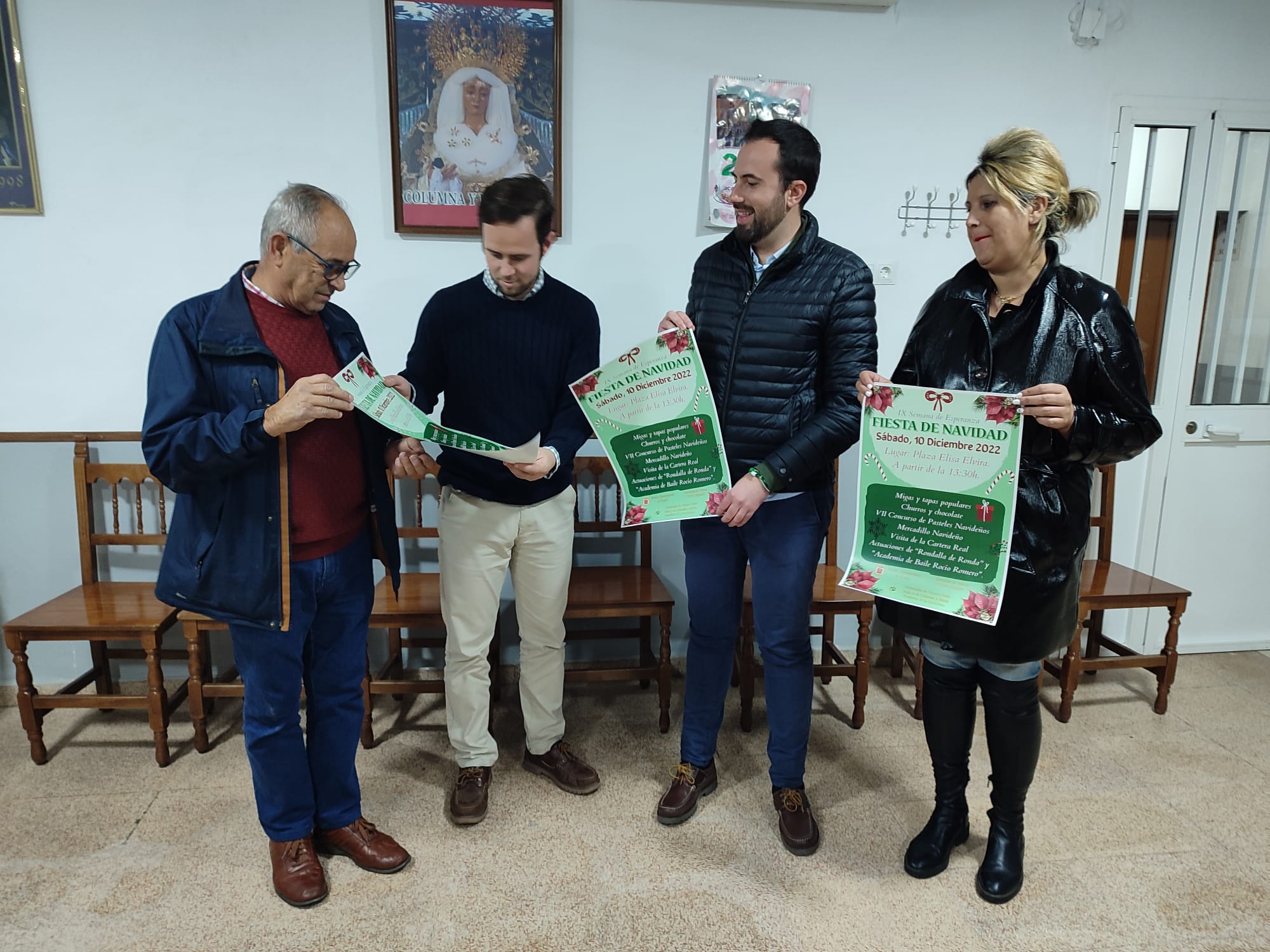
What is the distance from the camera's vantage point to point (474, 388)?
1.78 metres

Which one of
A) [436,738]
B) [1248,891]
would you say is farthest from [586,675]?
[1248,891]

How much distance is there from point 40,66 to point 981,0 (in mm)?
2954

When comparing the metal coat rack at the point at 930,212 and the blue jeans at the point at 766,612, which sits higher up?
the metal coat rack at the point at 930,212

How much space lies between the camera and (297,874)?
1630 mm

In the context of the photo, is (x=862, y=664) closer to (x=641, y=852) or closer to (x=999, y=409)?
(x=641, y=852)

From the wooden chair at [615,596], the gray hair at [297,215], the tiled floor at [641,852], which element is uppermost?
the gray hair at [297,215]

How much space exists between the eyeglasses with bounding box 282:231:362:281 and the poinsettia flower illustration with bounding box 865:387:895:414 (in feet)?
3.37

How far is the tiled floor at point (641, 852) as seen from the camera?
Result: 158 cm

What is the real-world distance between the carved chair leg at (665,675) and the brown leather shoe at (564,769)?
318 mm

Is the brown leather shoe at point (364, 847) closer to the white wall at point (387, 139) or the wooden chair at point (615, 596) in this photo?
the wooden chair at point (615, 596)

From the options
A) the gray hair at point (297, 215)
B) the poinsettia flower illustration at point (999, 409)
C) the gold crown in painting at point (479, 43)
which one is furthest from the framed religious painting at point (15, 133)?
the poinsettia flower illustration at point (999, 409)

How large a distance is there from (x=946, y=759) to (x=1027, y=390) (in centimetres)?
87

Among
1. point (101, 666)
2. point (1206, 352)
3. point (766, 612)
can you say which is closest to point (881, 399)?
point (766, 612)

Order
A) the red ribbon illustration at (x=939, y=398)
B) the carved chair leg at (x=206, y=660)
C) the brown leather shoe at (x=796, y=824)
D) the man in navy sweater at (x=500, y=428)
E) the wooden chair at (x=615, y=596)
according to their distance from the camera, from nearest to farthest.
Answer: the red ribbon illustration at (x=939, y=398)
the man in navy sweater at (x=500, y=428)
the brown leather shoe at (x=796, y=824)
the carved chair leg at (x=206, y=660)
the wooden chair at (x=615, y=596)
